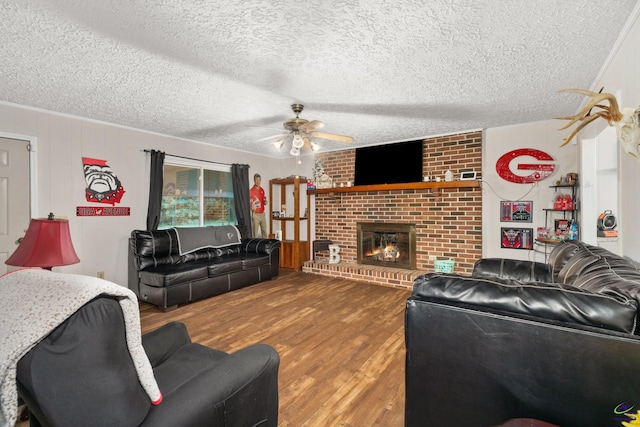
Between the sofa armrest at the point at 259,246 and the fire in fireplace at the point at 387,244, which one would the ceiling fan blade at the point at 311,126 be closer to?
the sofa armrest at the point at 259,246

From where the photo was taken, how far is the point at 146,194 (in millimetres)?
4227

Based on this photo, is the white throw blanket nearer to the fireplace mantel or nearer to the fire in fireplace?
the fireplace mantel

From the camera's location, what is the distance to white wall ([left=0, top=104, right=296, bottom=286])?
3258 millimetres

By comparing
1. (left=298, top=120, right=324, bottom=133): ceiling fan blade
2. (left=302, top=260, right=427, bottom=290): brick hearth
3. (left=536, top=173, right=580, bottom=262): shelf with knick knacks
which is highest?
(left=298, top=120, right=324, bottom=133): ceiling fan blade

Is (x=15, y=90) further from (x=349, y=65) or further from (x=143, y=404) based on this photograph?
(x=143, y=404)

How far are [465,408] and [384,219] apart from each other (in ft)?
12.9

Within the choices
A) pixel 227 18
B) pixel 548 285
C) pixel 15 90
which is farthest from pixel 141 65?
pixel 548 285

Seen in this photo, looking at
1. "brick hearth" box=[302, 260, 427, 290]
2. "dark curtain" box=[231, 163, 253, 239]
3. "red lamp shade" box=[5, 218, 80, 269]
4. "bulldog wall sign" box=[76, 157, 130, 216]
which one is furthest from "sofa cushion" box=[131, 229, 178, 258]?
"brick hearth" box=[302, 260, 427, 290]

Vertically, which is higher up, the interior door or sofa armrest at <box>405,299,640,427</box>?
the interior door

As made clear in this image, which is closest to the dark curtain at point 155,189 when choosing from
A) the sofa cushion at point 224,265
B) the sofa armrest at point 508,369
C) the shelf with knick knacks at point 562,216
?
the sofa cushion at point 224,265

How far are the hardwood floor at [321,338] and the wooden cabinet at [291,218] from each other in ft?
3.73

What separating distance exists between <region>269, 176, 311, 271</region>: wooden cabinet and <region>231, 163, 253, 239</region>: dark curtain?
711mm

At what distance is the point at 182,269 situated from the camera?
3.61 meters

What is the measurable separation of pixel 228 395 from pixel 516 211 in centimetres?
430
